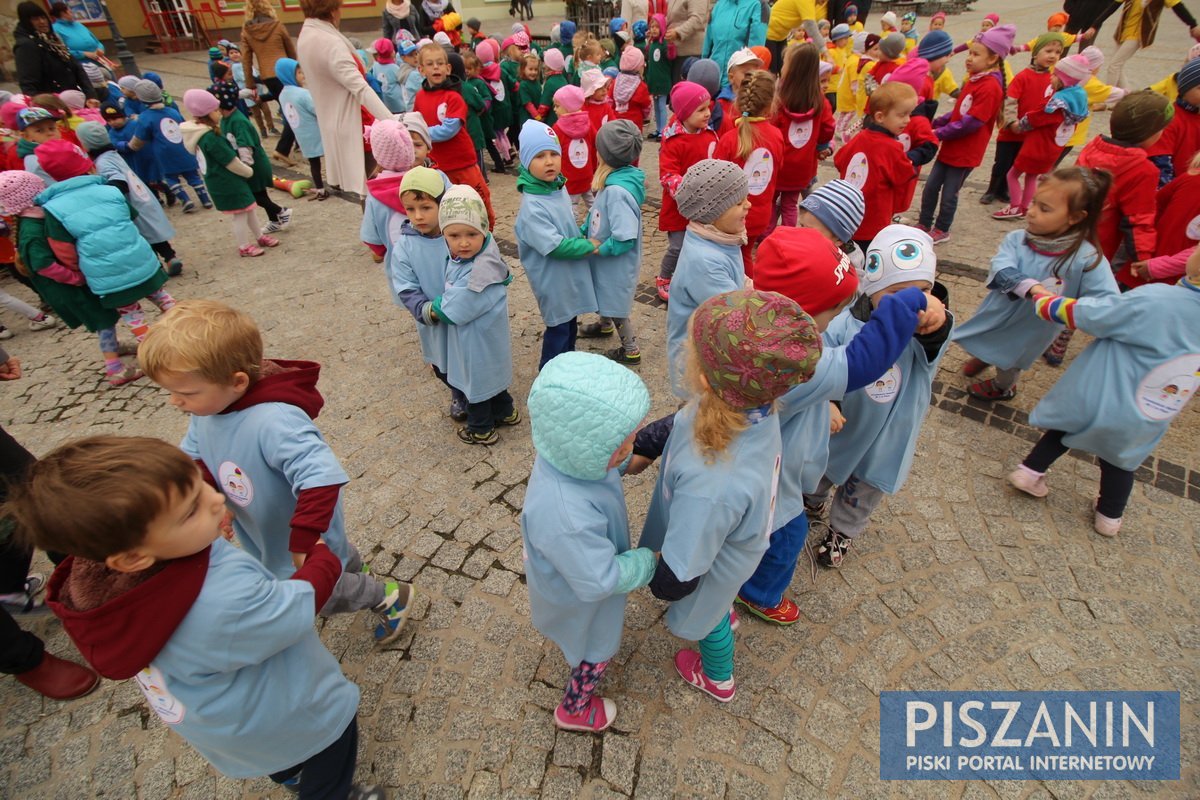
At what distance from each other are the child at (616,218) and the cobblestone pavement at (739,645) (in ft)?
4.17

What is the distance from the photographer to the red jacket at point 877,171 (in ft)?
14.5

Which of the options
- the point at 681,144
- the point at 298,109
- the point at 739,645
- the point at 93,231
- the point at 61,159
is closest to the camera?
the point at 739,645

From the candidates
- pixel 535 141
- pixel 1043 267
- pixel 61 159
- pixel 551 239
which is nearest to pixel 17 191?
pixel 61 159

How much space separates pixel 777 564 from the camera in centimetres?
246

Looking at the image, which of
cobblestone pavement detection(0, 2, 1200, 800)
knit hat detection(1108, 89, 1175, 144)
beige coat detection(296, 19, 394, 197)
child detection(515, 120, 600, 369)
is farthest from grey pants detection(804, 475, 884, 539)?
beige coat detection(296, 19, 394, 197)

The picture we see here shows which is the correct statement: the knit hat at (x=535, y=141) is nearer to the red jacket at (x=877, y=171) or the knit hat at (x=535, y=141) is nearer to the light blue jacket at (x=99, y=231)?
the red jacket at (x=877, y=171)

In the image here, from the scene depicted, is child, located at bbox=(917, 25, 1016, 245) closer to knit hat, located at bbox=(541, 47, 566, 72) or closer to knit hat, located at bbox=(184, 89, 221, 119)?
knit hat, located at bbox=(541, 47, 566, 72)

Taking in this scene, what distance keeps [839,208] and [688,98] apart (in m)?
2.40

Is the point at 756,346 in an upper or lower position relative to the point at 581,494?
upper

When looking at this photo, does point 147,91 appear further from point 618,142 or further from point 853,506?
point 853,506

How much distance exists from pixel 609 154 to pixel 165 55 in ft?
73.1

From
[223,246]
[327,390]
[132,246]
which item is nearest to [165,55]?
[223,246]

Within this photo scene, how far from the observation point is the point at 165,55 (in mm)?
18406

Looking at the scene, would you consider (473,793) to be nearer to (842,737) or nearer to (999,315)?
(842,737)
